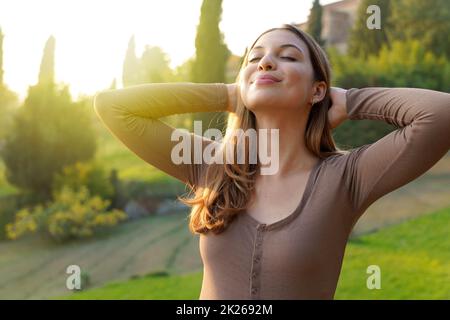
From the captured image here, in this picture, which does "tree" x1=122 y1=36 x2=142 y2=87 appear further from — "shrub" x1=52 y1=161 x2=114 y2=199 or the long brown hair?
the long brown hair

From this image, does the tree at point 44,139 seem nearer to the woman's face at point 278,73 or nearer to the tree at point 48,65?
the tree at point 48,65

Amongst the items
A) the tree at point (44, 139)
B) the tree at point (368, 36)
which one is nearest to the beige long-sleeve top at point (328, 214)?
the tree at point (44, 139)

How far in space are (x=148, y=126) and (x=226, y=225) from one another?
13.2 inches

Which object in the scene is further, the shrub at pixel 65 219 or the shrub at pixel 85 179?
the shrub at pixel 85 179

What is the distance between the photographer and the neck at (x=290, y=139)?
1295mm

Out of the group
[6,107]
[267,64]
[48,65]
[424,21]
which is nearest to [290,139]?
[267,64]

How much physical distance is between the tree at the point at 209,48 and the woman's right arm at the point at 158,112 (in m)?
4.98

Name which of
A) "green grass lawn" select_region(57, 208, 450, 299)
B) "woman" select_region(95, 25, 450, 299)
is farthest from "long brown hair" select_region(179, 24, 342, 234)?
"green grass lawn" select_region(57, 208, 450, 299)

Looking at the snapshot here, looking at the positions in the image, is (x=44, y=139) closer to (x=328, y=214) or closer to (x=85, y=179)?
(x=85, y=179)

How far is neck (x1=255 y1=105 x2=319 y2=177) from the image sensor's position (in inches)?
51.0

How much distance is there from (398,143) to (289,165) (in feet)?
0.79

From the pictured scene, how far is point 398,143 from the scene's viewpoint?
1186 millimetres

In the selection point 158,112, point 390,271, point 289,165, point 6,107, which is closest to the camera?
point 289,165

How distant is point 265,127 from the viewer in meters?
1.33
